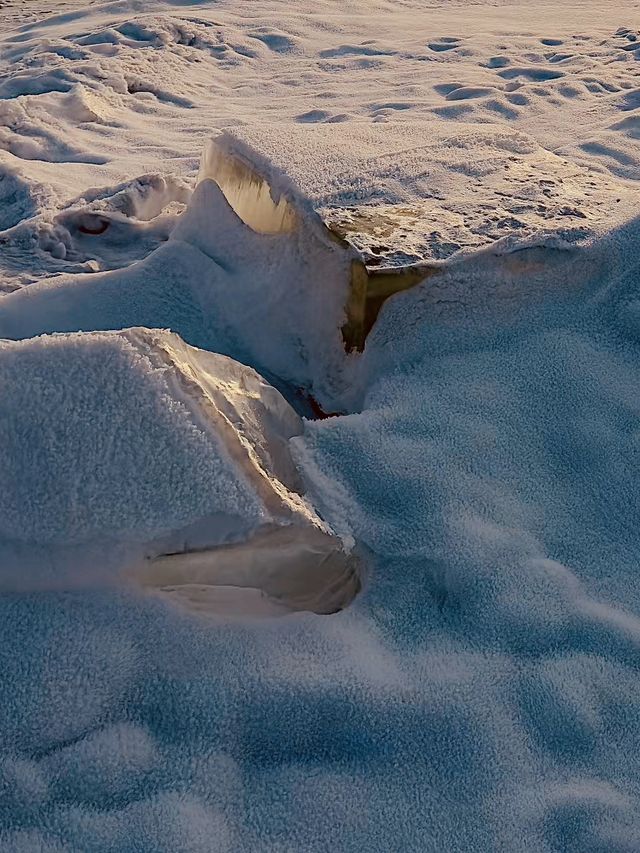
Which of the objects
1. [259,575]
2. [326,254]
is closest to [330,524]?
[259,575]

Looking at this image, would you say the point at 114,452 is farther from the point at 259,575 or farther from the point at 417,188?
the point at 417,188

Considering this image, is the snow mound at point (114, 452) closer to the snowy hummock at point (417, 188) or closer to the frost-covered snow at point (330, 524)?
the frost-covered snow at point (330, 524)

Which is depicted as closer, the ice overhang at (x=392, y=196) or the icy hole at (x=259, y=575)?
the icy hole at (x=259, y=575)

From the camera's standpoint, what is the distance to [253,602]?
1.06 meters

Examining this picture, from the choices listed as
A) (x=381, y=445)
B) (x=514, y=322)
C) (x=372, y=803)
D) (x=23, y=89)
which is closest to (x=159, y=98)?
(x=23, y=89)

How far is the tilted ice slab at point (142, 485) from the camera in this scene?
38.8 inches

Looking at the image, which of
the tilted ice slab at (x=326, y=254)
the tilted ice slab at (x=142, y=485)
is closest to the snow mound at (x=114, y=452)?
the tilted ice slab at (x=142, y=485)

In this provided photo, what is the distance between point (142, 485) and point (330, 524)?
1.04 feet

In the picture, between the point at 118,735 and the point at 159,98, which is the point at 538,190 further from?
the point at 159,98

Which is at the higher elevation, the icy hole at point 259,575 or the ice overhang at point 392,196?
the ice overhang at point 392,196

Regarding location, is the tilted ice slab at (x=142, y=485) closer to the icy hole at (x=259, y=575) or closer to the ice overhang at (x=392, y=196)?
the icy hole at (x=259, y=575)

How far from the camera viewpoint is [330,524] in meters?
1.19

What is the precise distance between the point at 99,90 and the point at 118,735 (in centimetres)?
311

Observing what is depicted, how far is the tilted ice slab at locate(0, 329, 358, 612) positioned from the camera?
3.23 feet
